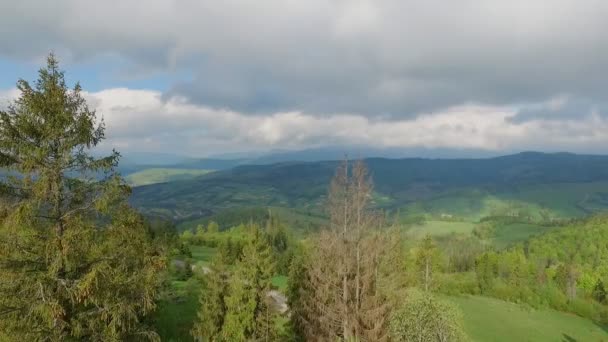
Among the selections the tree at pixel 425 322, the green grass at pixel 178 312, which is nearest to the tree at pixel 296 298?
the green grass at pixel 178 312

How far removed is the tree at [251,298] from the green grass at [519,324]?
4731cm

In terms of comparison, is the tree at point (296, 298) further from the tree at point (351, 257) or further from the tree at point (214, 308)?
the tree at point (351, 257)

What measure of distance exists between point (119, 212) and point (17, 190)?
3882 mm

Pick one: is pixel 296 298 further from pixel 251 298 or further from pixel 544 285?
pixel 544 285

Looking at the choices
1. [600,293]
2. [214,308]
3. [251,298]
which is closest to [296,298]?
[251,298]

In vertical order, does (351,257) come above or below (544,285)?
above

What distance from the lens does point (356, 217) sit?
119 ft

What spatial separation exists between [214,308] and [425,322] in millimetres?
18920

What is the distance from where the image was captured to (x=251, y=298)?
3991cm

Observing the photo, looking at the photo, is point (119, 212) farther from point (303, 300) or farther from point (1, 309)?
point (303, 300)

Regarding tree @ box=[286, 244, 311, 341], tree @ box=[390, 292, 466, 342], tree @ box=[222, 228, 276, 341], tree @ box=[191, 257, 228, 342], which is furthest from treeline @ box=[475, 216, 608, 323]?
tree @ box=[191, 257, 228, 342]

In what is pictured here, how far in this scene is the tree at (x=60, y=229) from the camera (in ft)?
55.2

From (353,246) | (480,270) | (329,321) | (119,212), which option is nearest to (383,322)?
(329,321)

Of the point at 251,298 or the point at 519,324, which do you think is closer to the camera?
the point at 251,298
